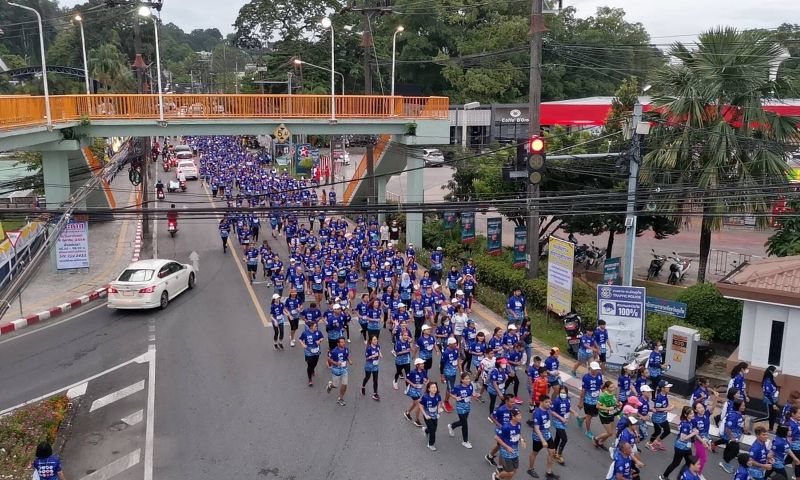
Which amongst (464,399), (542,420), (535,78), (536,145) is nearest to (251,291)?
(535,78)

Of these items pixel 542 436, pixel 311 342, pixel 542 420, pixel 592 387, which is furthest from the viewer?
pixel 311 342

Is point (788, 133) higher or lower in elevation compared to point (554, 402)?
higher

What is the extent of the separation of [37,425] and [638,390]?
404 inches

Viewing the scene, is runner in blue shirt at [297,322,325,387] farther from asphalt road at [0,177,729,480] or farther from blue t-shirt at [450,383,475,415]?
blue t-shirt at [450,383,475,415]

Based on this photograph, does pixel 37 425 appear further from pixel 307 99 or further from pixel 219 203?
pixel 219 203

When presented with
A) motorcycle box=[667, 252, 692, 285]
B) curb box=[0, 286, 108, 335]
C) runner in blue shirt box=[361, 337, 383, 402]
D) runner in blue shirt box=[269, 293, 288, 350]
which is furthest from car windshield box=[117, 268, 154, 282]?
motorcycle box=[667, 252, 692, 285]

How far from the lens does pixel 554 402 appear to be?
1095cm

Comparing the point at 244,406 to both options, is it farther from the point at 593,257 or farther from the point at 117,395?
the point at 593,257

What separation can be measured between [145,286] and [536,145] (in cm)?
1218

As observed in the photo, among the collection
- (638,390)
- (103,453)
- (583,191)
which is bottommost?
(103,453)

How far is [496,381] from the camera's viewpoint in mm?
12523

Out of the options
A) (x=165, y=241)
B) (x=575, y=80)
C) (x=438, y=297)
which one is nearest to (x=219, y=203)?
(x=165, y=241)

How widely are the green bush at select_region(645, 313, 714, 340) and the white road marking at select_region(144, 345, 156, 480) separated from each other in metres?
11.0

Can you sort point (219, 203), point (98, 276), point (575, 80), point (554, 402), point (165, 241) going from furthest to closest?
1. point (575, 80)
2. point (219, 203)
3. point (165, 241)
4. point (98, 276)
5. point (554, 402)
